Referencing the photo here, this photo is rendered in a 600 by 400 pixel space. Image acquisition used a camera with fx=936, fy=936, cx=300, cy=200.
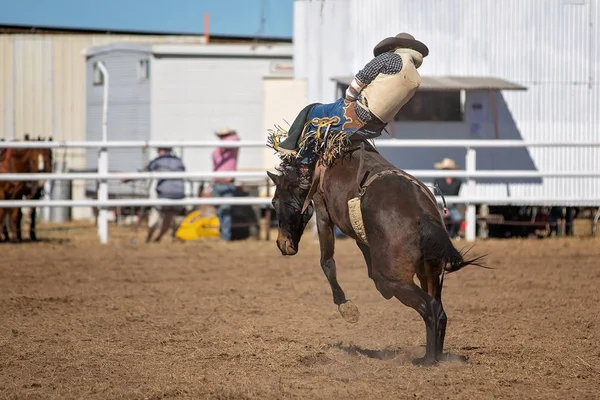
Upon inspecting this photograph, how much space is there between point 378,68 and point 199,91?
Answer: 15.0 meters

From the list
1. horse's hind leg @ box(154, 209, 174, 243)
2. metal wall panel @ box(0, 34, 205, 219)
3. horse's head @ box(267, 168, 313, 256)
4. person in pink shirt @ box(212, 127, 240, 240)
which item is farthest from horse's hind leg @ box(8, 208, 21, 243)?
metal wall panel @ box(0, 34, 205, 219)

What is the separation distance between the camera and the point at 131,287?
29.5 feet

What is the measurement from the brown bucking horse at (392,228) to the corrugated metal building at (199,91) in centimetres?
1402

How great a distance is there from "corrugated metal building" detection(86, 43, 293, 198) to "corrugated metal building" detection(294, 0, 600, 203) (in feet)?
15.6

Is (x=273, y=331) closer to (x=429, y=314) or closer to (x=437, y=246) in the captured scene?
(x=429, y=314)

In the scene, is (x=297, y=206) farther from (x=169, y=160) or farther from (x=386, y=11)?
(x=386, y=11)

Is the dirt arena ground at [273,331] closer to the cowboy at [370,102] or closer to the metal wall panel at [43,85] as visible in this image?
the cowboy at [370,102]

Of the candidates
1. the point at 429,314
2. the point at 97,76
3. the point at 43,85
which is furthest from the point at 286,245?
the point at 43,85

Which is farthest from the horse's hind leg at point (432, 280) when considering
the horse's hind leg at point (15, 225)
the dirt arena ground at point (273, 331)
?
A: the horse's hind leg at point (15, 225)

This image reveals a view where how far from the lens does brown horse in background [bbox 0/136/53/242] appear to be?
13.5 meters

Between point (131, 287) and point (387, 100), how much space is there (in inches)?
170

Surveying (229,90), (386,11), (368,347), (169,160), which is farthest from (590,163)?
(368,347)

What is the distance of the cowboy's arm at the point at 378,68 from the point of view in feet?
18.0

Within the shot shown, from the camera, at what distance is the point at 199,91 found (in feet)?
66.2
